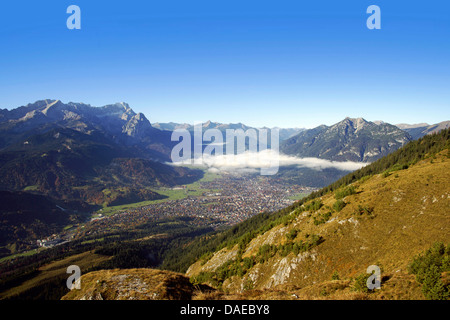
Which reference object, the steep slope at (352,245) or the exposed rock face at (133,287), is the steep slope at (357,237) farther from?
the exposed rock face at (133,287)

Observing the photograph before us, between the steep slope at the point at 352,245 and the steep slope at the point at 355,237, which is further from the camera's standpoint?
the steep slope at the point at 355,237

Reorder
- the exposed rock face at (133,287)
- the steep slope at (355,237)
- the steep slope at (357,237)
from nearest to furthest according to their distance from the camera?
the exposed rock face at (133,287)
the steep slope at (355,237)
the steep slope at (357,237)

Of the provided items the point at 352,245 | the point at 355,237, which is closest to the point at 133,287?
the point at 352,245

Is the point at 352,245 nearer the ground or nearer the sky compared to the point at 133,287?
nearer the ground

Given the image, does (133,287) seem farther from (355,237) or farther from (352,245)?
(355,237)

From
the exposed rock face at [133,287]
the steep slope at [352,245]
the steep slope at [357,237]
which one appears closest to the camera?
the exposed rock face at [133,287]

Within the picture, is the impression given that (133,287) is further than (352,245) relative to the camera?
No

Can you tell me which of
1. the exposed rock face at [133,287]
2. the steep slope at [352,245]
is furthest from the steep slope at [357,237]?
the exposed rock face at [133,287]

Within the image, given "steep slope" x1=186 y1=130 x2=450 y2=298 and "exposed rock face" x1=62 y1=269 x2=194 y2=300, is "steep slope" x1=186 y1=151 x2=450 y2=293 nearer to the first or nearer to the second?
"steep slope" x1=186 y1=130 x2=450 y2=298

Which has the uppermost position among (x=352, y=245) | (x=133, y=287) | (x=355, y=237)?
(x=133, y=287)

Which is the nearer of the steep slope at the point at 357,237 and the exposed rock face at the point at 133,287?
the exposed rock face at the point at 133,287

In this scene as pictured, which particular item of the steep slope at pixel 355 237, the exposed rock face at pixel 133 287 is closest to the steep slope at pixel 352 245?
the steep slope at pixel 355 237
